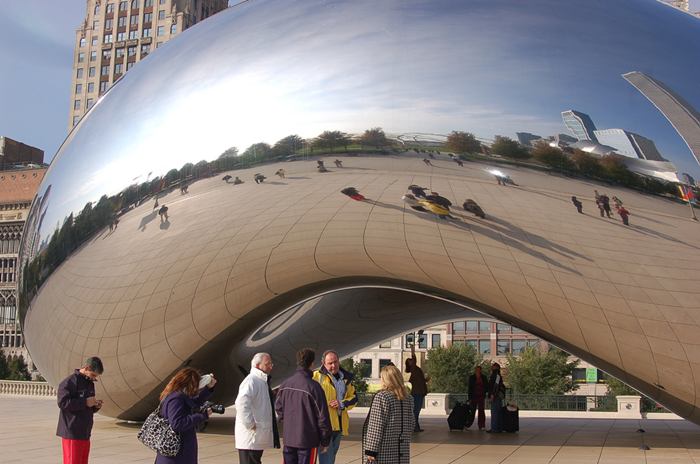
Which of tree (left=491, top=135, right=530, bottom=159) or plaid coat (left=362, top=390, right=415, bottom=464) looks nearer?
plaid coat (left=362, top=390, right=415, bottom=464)

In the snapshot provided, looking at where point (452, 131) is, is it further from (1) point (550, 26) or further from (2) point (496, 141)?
(1) point (550, 26)

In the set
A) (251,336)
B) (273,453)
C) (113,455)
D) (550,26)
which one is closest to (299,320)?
(251,336)

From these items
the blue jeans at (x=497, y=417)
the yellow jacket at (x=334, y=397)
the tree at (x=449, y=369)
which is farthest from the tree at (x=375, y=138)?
the tree at (x=449, y=369)

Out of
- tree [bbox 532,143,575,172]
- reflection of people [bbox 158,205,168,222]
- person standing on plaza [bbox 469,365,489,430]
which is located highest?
tree [bbox 532,143,575,172]

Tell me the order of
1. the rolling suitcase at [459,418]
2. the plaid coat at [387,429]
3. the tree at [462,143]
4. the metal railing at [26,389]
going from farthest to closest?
1. the metal railing at [26,389]
2. the rolling suitcase at [459,418]
3. the tree at [462,143]
4. the plaid coat at [387,429]

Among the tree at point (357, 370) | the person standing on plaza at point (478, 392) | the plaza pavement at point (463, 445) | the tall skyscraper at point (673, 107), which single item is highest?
the tall skyscraper at point (673, 107)

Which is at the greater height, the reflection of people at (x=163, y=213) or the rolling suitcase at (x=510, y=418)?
the reflection of people at (x=163, y=213)

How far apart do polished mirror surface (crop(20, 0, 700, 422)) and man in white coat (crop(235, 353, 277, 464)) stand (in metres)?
2.49

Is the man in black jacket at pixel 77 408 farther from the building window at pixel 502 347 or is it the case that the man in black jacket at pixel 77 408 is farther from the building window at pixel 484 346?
the building window at pixel 484 346

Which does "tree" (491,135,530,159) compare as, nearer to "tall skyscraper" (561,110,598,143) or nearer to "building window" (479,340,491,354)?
"tall skyscraper" (561,110,598,143)

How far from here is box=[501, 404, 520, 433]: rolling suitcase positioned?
12.6 metres

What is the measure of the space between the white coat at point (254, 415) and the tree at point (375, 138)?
280 centimetres

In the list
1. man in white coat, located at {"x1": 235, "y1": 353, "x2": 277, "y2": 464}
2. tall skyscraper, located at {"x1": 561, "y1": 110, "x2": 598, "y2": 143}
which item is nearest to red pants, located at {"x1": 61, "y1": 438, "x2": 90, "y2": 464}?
man in white coat, located at {"x1": 235, "y1": 353, "x2": 277, "y2": 464}

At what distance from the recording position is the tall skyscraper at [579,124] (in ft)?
25.3
